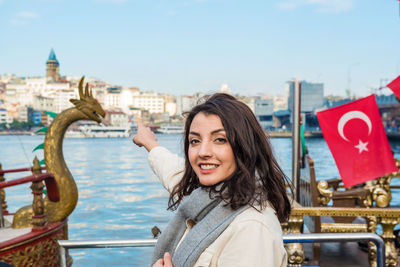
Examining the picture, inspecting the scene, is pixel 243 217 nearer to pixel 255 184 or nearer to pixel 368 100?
pixel 255 184

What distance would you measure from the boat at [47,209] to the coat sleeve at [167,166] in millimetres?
2502

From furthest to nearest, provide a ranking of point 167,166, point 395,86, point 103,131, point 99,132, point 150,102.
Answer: point 150,102, point 99,132, point 103,131, point 395,86, point 167,166

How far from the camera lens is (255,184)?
50.8 inches

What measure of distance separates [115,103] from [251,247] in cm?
14249

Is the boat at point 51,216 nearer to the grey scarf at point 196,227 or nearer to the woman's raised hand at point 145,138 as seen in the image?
the woman's raised hand at point 145,138

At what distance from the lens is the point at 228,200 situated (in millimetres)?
1250

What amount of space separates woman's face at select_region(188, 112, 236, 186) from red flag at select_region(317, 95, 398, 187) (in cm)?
296

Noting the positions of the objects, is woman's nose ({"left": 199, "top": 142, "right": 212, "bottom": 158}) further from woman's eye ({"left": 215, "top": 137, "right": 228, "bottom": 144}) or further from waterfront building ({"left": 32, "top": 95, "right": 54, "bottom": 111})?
waterfront building ({"left": 32, "top": 95, "right": 54, "bottom": 111})

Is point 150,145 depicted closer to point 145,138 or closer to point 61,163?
point 145,138

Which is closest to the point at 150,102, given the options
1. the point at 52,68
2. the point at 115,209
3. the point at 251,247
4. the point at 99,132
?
the point at 52,68

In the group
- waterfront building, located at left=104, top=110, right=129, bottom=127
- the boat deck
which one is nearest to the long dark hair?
the boat deck

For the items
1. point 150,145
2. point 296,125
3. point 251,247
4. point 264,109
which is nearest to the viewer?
point 251,247

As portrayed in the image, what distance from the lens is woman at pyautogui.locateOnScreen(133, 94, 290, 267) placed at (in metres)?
1.13

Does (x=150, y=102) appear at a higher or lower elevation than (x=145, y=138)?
higher
